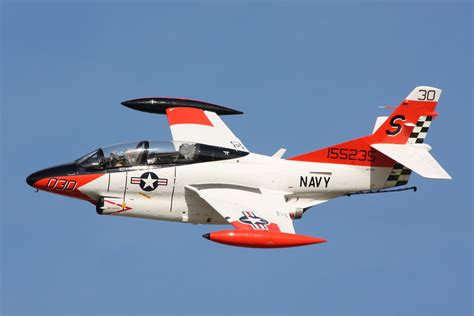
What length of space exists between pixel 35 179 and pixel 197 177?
3.66m

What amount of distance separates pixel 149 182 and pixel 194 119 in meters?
4.20

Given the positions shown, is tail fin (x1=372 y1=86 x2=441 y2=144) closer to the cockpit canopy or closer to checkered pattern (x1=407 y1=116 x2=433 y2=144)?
checkered pattern (x1=407 y1=116 x2=433 y2=144)

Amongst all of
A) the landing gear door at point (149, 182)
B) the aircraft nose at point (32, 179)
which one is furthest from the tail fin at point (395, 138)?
the aircraft nose at point (32, 179)

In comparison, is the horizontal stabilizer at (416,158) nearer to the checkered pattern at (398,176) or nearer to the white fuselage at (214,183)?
the checkered pattern at (398,176)

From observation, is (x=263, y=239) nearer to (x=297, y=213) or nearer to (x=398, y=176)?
(x=297, y=213)

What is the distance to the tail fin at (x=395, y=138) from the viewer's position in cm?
2502

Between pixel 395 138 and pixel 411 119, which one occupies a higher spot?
pixel 411 119

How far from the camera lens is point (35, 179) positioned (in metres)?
23.9

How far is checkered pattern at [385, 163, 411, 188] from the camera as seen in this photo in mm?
25219

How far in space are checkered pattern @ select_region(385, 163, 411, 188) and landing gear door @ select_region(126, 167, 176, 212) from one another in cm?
525

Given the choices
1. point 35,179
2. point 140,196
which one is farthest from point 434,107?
point 35,179

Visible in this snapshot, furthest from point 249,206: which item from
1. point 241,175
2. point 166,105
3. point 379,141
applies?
point 166,105

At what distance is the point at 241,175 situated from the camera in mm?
24406

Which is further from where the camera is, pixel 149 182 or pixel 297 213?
pixel 297 213
